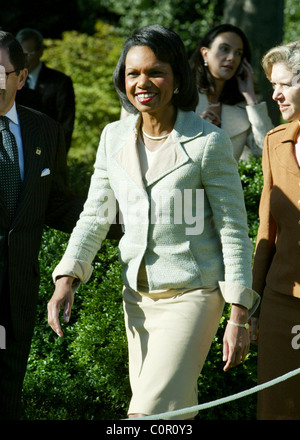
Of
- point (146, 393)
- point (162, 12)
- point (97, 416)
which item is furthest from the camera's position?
point (162, 12)

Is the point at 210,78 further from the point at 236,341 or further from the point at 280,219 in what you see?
the point at 236,341

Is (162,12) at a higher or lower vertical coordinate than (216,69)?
higher

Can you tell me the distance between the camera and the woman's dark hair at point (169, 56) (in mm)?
3756

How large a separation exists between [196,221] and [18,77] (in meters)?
1.29

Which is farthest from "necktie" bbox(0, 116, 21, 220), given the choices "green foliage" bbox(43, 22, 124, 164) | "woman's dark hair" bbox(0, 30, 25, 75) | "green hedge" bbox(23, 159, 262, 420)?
"green foliage" bbox(43, 22, 124, 164)

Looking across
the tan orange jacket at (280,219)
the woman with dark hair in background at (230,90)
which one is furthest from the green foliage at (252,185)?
the tan orange jacket at (280,219)

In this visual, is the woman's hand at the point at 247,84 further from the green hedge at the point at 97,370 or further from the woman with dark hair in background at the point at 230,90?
the green hedge at the point at 97,370

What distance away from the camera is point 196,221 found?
3.69 meters

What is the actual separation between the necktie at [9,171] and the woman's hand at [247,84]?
9.30 feet

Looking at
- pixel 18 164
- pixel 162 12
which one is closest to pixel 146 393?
pixel 18 164

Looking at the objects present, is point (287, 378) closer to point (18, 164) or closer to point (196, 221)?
point (196, 221)

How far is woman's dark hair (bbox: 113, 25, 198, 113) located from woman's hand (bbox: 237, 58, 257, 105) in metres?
2.70

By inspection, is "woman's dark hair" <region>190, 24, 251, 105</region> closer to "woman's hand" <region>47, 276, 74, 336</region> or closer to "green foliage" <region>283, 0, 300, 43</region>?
"woman's hand" <region>47, 276, 74, 336</region>

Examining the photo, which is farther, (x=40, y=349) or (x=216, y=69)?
(x=216, y=69)
